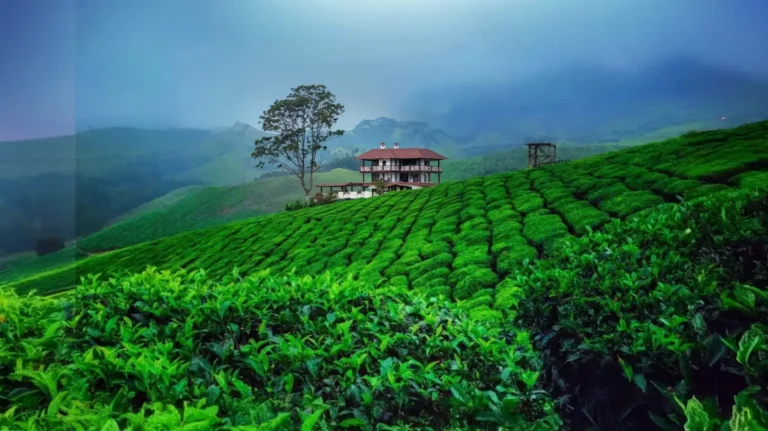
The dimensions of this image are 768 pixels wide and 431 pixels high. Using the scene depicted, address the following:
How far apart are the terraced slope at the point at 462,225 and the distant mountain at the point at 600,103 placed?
487 mm

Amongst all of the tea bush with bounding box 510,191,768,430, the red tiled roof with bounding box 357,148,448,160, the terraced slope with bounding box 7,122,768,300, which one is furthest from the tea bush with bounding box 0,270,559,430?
the red tiled roof with bounding box 357,148,448,160

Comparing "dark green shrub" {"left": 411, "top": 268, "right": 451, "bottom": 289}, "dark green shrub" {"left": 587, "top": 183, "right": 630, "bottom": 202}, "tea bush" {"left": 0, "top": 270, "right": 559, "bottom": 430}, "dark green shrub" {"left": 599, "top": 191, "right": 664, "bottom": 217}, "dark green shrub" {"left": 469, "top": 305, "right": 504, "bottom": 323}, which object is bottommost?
"dark green shrub" {"left": 469, "top": 305, "right": 504, "bottom": 323}

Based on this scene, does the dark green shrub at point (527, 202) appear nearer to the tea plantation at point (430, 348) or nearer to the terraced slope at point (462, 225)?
the terraced slope at point (462, 225)

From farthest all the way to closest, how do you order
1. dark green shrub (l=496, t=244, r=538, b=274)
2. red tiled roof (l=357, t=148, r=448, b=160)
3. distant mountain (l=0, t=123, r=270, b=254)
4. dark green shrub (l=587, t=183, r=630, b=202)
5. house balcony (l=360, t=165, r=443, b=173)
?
1. house balcony (l=360, t=165, r=443, b=173)
2. red tiled roof (l=357, t=148, r=448, b=160)
3. dark green shrub (l=587, t=183, r=630, b=202)
4. dark green shrub (l=496, t=244, r=538, b=274)
5. distant mountain (l=0, t=123, r=270, b=254)

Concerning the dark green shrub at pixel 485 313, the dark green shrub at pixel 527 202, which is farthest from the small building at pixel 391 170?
the dark green shrub at pixel 485 313

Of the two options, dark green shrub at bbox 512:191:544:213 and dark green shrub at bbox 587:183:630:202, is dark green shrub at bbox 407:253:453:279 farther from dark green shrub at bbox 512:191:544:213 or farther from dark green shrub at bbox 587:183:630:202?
dark green shrub at bbox 587:183:630:202

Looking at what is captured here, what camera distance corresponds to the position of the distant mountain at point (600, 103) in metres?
5.11

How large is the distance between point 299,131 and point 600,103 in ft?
12.3

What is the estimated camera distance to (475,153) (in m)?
8.41

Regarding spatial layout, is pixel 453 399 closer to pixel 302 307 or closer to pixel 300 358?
pixel 300 358

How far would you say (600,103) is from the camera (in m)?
6.62

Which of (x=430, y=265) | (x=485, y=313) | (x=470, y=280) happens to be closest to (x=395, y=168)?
(x=430, y=265)

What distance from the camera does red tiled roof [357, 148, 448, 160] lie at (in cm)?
727

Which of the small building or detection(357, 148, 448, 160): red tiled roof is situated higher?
detection(357, 148, 448, 160): red tiled roof
